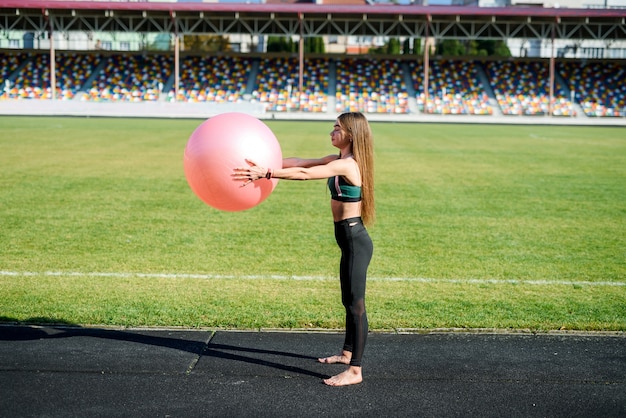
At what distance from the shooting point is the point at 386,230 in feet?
35.8

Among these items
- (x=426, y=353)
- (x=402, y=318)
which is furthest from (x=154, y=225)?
(x=426, y=353)

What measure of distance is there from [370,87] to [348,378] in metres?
47.2

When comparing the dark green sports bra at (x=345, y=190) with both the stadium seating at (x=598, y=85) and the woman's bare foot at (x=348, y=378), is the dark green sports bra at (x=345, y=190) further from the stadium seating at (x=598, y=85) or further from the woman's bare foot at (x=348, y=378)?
the stadium seating at (x=598, y=85)

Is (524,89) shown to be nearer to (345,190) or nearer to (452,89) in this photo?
(452,89)

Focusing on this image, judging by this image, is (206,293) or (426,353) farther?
(206,293)

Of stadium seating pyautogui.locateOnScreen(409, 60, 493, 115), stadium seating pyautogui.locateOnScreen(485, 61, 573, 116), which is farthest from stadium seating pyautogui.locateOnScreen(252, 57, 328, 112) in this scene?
stadium seating pyautogui.locateOnScreen(485, 61, 573, 116)

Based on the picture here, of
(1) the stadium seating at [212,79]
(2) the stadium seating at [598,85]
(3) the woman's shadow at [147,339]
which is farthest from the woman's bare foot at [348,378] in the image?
(2) the stadium seating at [598,85]

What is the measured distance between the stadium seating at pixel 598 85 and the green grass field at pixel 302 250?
1301 inches

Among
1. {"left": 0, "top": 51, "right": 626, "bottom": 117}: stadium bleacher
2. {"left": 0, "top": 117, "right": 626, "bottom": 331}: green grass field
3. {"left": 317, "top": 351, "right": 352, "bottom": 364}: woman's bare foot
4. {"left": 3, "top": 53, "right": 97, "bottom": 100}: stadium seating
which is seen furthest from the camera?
{"left": 0, "top": 51, "right": 626, "bottom": 117}: stadium bleacher

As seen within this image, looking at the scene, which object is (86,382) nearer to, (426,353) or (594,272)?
(426,353)

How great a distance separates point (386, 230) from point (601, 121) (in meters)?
38.8

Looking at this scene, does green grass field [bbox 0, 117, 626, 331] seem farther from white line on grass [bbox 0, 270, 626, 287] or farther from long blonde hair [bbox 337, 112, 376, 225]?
long blonde hair [bbox 337, 112, 376, 225]

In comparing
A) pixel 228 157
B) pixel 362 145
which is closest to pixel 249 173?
pixel 228 157

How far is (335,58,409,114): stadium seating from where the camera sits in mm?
49400
